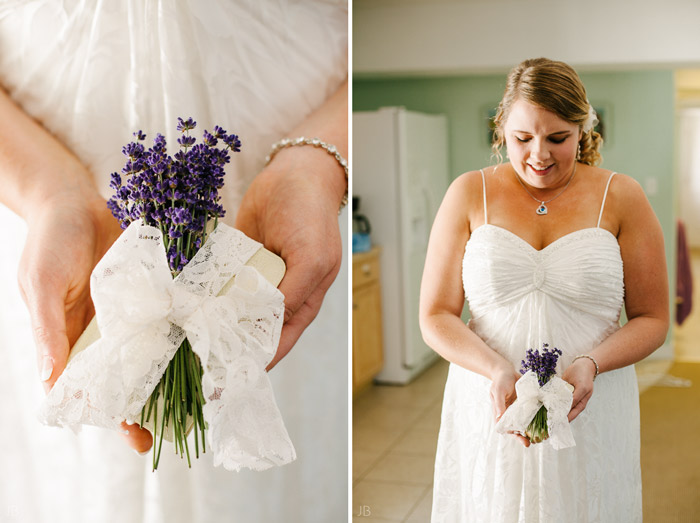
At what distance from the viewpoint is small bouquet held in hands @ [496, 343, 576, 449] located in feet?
4.92

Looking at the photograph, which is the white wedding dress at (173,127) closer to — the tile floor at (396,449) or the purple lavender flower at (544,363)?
the tile floor at (396,449)

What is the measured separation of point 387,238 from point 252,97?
516 millimetres

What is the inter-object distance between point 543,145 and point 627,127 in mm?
224

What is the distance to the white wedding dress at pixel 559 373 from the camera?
1577 millimetres

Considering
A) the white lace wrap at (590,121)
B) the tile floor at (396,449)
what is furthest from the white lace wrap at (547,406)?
the white lace wrap at (590,121)

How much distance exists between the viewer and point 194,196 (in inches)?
60.9

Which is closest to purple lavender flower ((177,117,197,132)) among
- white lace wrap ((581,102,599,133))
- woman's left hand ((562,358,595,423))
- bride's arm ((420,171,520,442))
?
bride's arm ((420,171,520,442))

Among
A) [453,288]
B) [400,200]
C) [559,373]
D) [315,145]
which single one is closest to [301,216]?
[315,145]

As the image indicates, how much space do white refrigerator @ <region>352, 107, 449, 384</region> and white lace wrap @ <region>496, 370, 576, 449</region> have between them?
0.32 meters

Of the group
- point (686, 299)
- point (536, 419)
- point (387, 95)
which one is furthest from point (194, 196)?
point (686, 299)

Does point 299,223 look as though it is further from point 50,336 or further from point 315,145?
point 50,336

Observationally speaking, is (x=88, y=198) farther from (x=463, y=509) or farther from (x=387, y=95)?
(x=463, y=509)

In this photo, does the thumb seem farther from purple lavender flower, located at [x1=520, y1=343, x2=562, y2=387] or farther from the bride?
purple lavender flower, located at [x1=520, y1=343, x2=562, y2=387]

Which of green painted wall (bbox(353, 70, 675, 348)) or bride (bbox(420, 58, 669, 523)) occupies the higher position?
green painted wall (bbox(353, 70, 675, 348))
